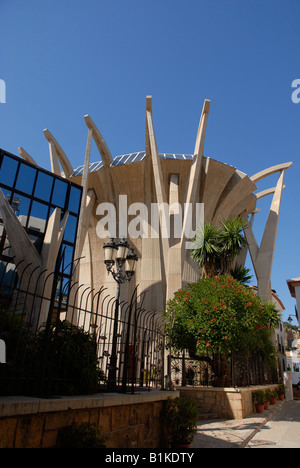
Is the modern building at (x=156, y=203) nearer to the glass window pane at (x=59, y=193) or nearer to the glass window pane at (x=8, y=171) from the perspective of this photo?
the glass window pane at (x=59, y=193)

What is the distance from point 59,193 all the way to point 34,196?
65.3 inches

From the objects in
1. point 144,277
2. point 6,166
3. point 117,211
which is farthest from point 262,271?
point 6,166

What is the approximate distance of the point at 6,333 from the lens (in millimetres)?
3961

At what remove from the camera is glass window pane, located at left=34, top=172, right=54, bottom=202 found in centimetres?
1677

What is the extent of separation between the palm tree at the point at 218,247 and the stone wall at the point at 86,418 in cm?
972

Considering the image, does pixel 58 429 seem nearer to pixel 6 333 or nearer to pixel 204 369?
pixel 6 333

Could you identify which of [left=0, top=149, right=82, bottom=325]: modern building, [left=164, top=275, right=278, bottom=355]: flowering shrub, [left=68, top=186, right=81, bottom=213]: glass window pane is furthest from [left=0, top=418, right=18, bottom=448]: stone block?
[left=68, top=186, right=81, bottom=213]: glass window pane

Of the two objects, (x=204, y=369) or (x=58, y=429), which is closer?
(x=58, y=429)

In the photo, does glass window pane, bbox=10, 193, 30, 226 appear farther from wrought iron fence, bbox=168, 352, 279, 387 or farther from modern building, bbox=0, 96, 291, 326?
wrought iron fence, bbox=168, 352, 279, 387

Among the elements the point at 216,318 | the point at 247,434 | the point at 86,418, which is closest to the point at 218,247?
the point at 216,318

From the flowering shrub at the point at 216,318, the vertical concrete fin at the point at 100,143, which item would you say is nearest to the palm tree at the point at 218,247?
the flowering shrub at the point at 216,318

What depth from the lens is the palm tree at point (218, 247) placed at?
1516cm

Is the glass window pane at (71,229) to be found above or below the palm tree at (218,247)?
above
